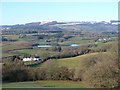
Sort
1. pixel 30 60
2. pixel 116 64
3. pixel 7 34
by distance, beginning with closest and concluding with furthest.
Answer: pixel 116 64 < pixel 30 60 < pixel 7 34

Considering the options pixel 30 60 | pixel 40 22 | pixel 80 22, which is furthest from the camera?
pixel 80 22

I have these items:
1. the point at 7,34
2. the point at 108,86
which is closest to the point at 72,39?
the point at 7,34

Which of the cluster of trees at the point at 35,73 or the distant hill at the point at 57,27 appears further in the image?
the distant hill at the point at 57,27

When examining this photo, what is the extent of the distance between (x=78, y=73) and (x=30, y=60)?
7462 millimetres

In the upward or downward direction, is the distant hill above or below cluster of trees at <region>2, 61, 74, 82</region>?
above

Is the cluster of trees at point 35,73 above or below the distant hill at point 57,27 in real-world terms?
below

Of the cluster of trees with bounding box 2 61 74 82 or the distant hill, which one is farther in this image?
the distant hill

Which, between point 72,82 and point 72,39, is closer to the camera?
point 72,82

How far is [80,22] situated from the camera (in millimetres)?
78125

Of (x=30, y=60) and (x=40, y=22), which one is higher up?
(x=40, y=22)

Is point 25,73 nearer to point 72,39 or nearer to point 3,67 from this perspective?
point 3,67

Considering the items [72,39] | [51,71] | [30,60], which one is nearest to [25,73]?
[51,71]

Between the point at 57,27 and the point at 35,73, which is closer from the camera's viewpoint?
the point at 35,73

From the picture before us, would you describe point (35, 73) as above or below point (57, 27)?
below
